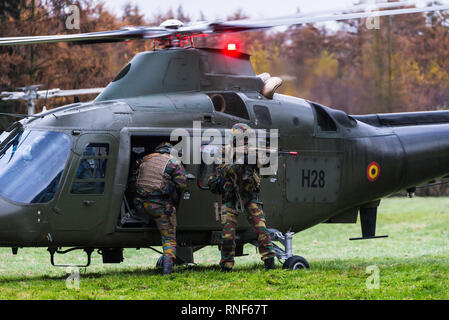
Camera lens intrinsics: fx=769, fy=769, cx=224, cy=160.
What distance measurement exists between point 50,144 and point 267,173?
296 cm

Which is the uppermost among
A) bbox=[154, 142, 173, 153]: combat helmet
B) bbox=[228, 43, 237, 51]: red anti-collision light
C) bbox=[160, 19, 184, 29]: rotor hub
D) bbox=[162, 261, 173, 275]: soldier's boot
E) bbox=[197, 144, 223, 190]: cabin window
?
bbox=[160, 19, 184, 29]: rotor hub

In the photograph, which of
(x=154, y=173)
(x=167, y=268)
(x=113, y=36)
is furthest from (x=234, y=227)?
(x=113, y=36)

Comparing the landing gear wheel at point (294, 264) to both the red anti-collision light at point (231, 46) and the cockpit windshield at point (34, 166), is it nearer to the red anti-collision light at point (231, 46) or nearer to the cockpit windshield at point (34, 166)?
the red anti-collision light at point (231, 46)

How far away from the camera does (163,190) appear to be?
10.1 metres

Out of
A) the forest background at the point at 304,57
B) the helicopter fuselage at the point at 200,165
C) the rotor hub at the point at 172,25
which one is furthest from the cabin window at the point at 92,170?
the forest background at the point at 304,57

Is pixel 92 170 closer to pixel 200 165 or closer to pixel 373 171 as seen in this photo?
pixel 200 165

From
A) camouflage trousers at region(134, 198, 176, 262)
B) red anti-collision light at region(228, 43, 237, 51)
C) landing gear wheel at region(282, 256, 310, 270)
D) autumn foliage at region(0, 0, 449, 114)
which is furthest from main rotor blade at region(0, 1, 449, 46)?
autumn foliage at region(0, 0, 449, 114)

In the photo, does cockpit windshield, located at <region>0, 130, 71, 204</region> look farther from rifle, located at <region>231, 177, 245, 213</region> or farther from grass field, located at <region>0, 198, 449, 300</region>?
rifle, located at <region>231, 177, 245, 213</region>

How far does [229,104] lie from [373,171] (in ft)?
8.55

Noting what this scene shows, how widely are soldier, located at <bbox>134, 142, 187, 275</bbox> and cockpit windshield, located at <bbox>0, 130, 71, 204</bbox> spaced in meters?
1.08

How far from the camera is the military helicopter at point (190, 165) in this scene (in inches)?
383

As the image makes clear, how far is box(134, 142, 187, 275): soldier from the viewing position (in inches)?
396
